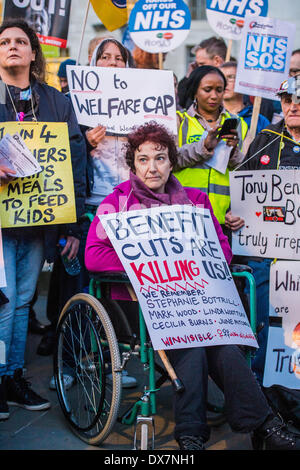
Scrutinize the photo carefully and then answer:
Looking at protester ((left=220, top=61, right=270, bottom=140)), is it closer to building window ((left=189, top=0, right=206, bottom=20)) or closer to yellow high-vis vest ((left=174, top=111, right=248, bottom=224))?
yellow high-vis vest ((left=174, top=111, right=248, bottom=224))

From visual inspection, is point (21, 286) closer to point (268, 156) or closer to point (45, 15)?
point (268, 156)

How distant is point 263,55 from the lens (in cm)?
440

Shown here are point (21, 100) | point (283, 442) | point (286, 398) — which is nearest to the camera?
point (283, 442)

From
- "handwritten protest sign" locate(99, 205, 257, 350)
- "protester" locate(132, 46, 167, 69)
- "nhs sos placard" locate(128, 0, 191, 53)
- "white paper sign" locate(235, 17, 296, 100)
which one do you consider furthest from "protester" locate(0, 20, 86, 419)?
"protester" locate(132, 46, 167, 69)

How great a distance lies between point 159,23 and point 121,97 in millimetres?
1472

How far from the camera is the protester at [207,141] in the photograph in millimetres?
3646

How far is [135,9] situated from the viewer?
16.3 feet

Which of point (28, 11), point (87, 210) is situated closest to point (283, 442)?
point (87, 210)

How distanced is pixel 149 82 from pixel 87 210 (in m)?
0.95

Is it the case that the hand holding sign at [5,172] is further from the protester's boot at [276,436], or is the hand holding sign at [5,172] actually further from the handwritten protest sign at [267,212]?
the protester's boot at [276,436]

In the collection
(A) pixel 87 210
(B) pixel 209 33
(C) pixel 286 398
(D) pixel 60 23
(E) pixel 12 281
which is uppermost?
(B) pixel 209 33

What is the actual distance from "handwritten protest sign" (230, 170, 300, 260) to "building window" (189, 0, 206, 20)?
1418 cm

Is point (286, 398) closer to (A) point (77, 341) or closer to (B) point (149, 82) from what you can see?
(A) point (77, 341)

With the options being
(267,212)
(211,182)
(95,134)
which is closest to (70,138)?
(95,134)
